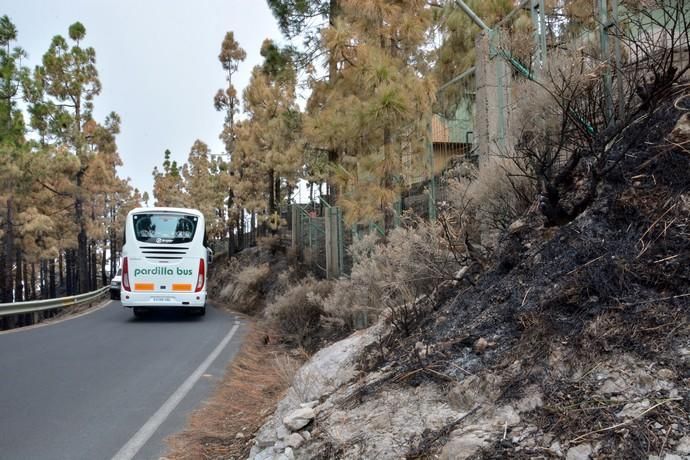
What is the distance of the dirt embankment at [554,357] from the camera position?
2.70 meters

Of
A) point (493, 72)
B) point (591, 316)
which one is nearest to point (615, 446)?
point (591, 316)

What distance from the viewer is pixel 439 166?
1057 centimetres

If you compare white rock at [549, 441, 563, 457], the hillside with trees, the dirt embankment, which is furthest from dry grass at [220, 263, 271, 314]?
white rock at [549, 441, 563, 457]

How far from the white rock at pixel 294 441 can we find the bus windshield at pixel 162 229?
13.0 meters

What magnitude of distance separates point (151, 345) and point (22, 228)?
22320 mm

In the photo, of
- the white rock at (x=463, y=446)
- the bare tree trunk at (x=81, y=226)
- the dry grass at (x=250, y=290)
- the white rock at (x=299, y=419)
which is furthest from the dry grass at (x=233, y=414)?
the bare tree trunk at (x=81, y=226)

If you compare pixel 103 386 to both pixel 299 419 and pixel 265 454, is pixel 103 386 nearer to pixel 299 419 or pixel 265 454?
pixel 265 454

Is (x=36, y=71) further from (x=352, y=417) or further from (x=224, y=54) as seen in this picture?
(x=352, y=417)

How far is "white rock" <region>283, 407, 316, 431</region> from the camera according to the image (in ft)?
12.9

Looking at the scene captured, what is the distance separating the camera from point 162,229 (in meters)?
16.0

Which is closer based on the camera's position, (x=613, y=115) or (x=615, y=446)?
(x=615, y=446)

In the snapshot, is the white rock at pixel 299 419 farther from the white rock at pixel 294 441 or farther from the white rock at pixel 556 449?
the white rock at pixel 556 449

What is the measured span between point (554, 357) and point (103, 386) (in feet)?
20.1

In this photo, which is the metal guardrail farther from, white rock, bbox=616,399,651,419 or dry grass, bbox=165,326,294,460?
white rock, bbox=616,399,651,419
